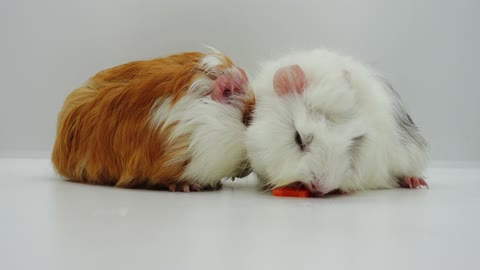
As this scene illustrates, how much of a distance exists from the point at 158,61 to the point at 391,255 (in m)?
1.64

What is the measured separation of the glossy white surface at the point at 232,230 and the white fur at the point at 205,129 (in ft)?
0.39

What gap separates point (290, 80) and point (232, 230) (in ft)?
3.00

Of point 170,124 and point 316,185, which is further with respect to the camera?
point 170,124

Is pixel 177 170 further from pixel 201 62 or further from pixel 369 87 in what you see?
pixel 369 87

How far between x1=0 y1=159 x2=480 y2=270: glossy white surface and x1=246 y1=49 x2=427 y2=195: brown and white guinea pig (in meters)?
0.12

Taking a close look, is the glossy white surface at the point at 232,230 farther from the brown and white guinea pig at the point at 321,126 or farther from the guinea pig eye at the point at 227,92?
the guinea pig eye at the point at 227,92

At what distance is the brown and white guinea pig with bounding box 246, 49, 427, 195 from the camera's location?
2.18 m

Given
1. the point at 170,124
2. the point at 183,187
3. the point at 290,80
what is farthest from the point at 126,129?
the point at 290,80

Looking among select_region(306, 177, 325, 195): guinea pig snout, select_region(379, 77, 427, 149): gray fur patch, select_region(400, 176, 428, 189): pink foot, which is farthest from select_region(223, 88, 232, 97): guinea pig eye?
select_region(400, 176, 428, 189): pink foot

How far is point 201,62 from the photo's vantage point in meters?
2.52

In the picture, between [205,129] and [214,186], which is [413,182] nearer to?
[214,186]

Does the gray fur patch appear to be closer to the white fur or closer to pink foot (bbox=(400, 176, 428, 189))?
pink foot (bbox=(400, 176, 428, 189))

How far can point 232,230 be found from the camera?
1.62m

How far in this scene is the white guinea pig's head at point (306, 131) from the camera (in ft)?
7.11
